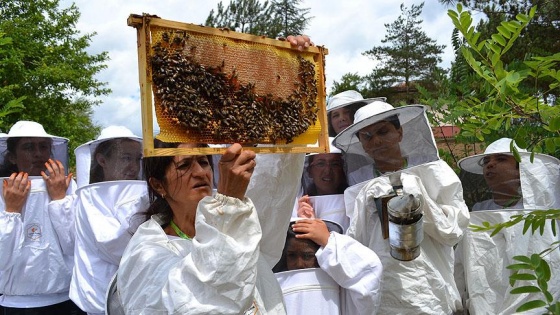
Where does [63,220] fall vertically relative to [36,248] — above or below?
above

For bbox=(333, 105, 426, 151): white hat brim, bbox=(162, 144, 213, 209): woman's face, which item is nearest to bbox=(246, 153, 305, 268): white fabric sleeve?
bbox=(162, 144, 213, 209): woman's face

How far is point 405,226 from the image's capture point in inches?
112

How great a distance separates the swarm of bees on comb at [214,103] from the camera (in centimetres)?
204

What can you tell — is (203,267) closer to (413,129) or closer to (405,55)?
(413,129)

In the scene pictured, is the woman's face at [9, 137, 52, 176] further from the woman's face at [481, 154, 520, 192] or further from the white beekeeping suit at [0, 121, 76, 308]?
the woman's face at [481, 154, 520, 192]

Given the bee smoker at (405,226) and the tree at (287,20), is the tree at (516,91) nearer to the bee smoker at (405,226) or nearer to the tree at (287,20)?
the bee smoker at (405,226)

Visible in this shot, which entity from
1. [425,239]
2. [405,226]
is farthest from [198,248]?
[425,239]

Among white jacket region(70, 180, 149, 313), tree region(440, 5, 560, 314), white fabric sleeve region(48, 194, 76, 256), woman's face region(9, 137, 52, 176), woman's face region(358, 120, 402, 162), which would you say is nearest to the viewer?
tree region(440, 5, 560, 314)

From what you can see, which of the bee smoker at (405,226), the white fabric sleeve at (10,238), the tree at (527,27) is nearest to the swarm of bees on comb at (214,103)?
the bee smoker at (405,226)

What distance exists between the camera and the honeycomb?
2.04 m

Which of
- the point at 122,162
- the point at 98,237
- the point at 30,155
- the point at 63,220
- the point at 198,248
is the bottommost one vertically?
the point at 98,237

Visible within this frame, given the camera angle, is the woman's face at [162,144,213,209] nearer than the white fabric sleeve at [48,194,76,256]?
Yes

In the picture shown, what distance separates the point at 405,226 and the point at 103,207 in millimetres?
2423

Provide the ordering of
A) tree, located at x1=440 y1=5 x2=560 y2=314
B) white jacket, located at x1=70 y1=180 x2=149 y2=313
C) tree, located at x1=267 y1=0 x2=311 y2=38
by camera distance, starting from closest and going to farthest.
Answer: tree, located at x1=440 y1=5 x2=560 y2=314
white jacket, located at x1=70 y1=180 x2=149 y2=313
tree, located at x1=267 y1=0 x2=311 y2=38
